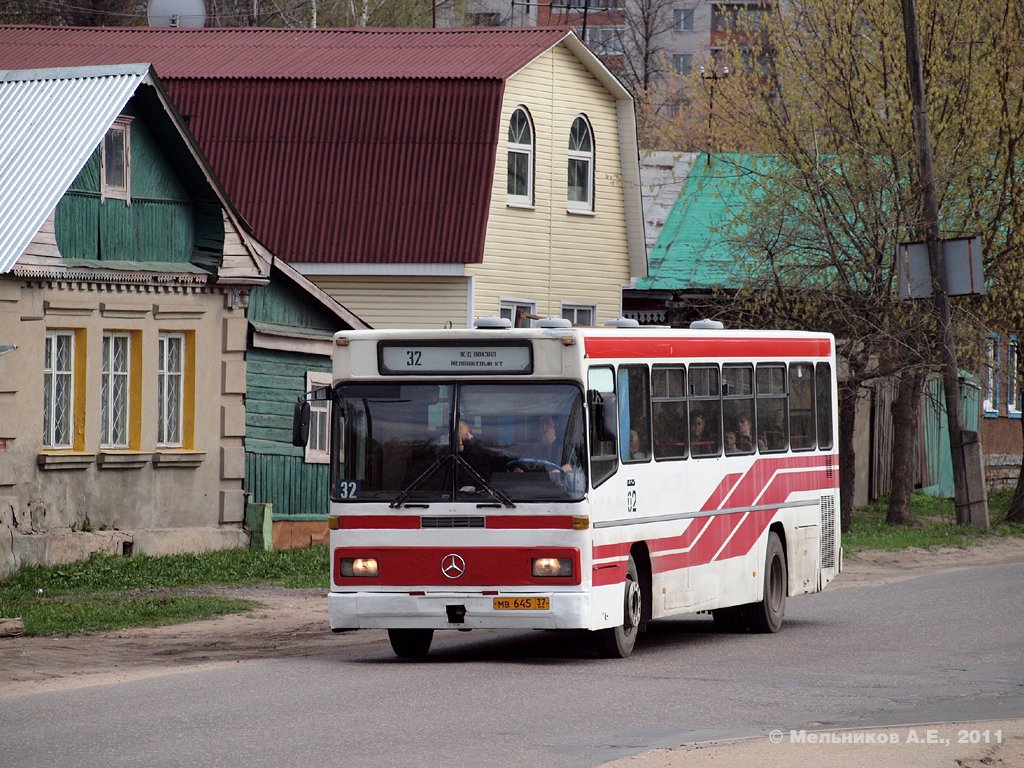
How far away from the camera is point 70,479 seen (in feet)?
75.1

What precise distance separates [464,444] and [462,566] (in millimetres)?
947

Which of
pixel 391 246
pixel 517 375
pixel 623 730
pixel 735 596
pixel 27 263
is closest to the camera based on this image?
pixel 623 730

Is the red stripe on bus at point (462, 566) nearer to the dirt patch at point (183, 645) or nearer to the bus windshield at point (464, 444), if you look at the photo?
the bus windshield at point (464, 444)

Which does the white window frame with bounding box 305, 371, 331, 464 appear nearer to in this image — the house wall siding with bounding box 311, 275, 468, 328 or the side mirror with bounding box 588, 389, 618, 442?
the house wall siding with bounding box 311, 275, 468, 328

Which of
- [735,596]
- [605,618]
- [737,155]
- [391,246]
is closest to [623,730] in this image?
[605,618]

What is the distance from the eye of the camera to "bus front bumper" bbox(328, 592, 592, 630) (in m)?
14.2

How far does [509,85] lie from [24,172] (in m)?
11.9

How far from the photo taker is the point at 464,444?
1454 centimetres

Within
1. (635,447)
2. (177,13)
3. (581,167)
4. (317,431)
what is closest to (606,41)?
(177,13)

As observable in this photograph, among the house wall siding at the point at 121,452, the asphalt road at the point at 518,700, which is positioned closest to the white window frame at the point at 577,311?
the house wall siding at the point at 121,452

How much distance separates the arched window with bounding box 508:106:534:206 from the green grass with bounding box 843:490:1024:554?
8357 millimetres

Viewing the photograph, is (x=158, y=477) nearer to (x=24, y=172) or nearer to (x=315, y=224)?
(x=24, y=172)

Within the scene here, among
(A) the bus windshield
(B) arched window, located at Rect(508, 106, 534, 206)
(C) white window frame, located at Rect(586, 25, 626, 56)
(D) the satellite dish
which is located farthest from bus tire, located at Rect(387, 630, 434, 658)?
(C) white window frame, located at Rect(586, 25, 626, 56)

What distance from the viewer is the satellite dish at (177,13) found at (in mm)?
42188
